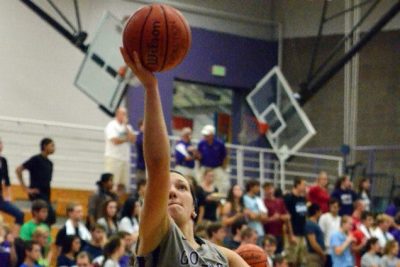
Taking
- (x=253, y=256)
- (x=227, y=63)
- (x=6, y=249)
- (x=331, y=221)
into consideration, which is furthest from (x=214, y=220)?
(x=253, y=256)

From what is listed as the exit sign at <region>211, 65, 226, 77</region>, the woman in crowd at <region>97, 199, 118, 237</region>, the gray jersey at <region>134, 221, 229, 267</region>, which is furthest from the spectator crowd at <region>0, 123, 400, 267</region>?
the gray jersey at <region>134, 221, 229, 267</region>

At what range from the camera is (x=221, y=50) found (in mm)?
20422

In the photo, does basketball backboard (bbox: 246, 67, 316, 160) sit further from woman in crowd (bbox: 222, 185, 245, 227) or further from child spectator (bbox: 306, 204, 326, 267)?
woman in crowd (bbox: 222, 185, 245, 227)

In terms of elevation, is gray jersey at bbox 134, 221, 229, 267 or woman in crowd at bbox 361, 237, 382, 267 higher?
gray jersey at bbox 134, 221, 229, 267

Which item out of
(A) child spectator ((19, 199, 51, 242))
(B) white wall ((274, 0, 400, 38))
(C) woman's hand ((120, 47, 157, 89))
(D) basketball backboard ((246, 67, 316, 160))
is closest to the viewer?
(C) woman's hand ((120, 47, 157, 89))

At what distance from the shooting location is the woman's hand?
3498 mm

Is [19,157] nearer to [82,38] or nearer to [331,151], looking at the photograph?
[82,38]

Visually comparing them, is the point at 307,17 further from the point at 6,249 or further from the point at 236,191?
the point at 6,249

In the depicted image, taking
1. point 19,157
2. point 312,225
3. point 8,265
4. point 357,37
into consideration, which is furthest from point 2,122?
point 357,37

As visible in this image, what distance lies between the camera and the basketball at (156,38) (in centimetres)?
356

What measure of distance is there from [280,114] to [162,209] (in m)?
15.8

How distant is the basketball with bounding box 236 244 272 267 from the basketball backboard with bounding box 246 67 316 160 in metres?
13.1

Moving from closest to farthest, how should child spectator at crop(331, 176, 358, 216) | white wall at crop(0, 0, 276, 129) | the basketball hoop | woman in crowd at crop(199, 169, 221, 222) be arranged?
woman in crowd at crop(199, 169, 221, 222), child spectator at crop(331, 176, 358, 216), white wall at crop(0, 0, 276, 129), the basketball hoop

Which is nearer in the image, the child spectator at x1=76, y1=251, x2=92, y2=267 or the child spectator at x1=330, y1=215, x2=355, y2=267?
the child spectator at x1=76, y1=251, x2=92, y2=267
